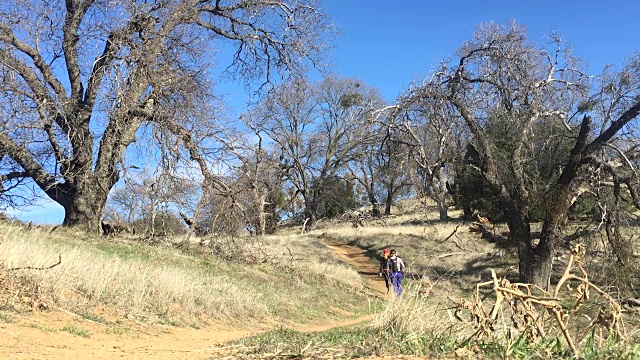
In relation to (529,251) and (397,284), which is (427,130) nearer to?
(529,251)

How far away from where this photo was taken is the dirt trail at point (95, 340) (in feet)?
17.6

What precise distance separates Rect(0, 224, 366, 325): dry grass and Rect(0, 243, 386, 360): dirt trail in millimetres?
584

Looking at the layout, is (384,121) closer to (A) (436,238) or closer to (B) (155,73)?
(B) (155,73)

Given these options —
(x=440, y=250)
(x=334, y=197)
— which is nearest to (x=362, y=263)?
(x=440, y=250)

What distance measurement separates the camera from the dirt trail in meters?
5.36

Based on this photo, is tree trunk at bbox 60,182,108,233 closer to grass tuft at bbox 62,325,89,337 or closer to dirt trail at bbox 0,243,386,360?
dirt trail at bbox 0,243,386,360

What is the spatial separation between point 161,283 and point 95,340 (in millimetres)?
3227

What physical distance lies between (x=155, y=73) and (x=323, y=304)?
26.4 ft

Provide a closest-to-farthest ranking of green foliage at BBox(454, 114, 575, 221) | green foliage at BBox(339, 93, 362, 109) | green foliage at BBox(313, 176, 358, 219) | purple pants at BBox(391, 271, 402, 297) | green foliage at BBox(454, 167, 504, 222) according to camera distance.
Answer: purple pants at BBox(391, 271, 402, 297) → green foliage at BBox(454, 114, 575, 221) → green foliage at BBox(454, 167, 504, 222) → green foliage at BBox(339, 93, 362, 109) → green foliage at BBox(313, 176, 358, 219)

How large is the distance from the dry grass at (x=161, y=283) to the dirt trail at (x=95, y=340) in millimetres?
584

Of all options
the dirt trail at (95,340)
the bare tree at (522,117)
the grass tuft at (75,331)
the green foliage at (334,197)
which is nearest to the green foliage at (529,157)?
the bare tree at (522,117)

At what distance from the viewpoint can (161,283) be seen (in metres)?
9.80

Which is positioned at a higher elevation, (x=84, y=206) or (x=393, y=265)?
(x=84, y=206)

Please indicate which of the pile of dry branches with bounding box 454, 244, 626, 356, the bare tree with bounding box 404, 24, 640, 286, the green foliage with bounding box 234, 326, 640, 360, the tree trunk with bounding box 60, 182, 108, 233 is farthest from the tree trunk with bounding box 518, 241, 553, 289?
the tree trunk with bounding box 60, 182, 108, 233
